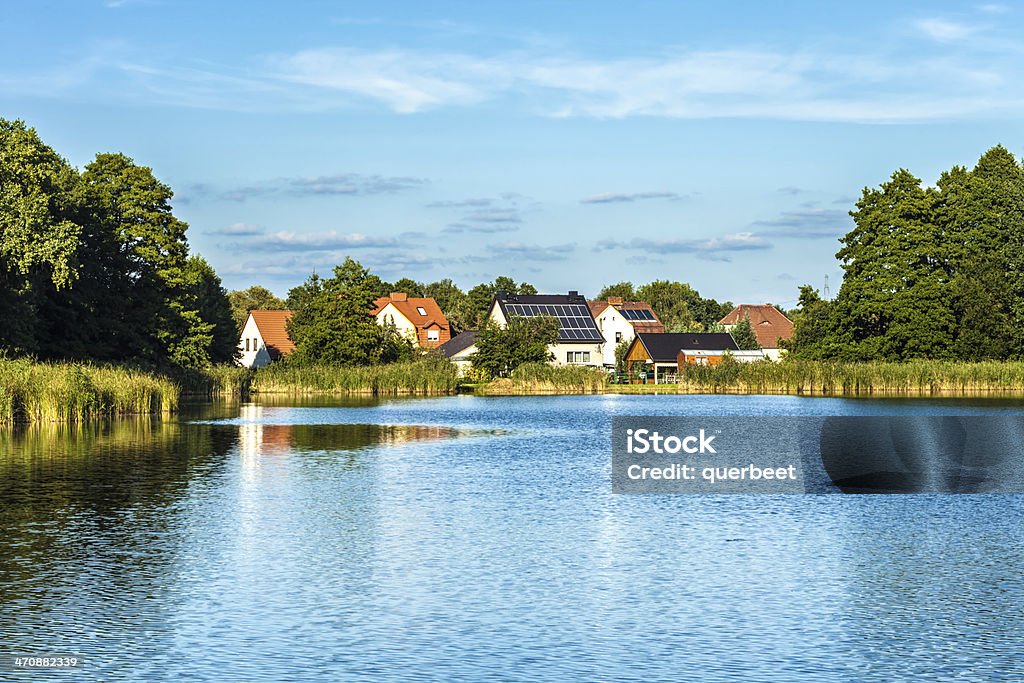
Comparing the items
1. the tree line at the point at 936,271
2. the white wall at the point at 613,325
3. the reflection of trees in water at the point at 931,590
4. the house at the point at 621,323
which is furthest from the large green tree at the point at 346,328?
the reflection of trees in water at the point at 931,590

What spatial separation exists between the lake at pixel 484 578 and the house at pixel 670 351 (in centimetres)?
8022

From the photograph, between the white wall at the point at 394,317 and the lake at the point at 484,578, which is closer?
the lake at the point at 484,578

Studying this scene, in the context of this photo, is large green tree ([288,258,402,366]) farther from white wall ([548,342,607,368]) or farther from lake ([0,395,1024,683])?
lake ([0,395,1024,683])

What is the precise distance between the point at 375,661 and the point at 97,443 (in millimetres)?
26607

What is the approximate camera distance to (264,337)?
137 metres

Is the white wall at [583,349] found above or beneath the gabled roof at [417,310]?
beneath

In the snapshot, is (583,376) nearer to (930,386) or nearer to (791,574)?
(930,386)

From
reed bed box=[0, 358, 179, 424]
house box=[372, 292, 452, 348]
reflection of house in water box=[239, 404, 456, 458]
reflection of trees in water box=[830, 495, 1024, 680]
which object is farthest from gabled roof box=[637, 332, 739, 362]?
reflection of trees in water box=[830, 495, 1024, 680]

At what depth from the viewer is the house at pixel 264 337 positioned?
443 ft

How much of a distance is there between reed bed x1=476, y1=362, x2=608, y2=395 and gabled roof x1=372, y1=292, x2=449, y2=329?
172 feet

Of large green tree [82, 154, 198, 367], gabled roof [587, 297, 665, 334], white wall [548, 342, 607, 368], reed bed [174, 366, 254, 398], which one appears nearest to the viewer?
large green tree [82, 154, 198, 367]

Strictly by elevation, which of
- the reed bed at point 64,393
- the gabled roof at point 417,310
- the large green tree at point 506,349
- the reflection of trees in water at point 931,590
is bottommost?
the reflection of trees in water at point 931,590

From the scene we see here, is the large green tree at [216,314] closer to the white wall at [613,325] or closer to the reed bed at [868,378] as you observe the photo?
the reed bed at [868,378]

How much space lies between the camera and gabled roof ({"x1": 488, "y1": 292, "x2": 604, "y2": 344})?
119250mm
